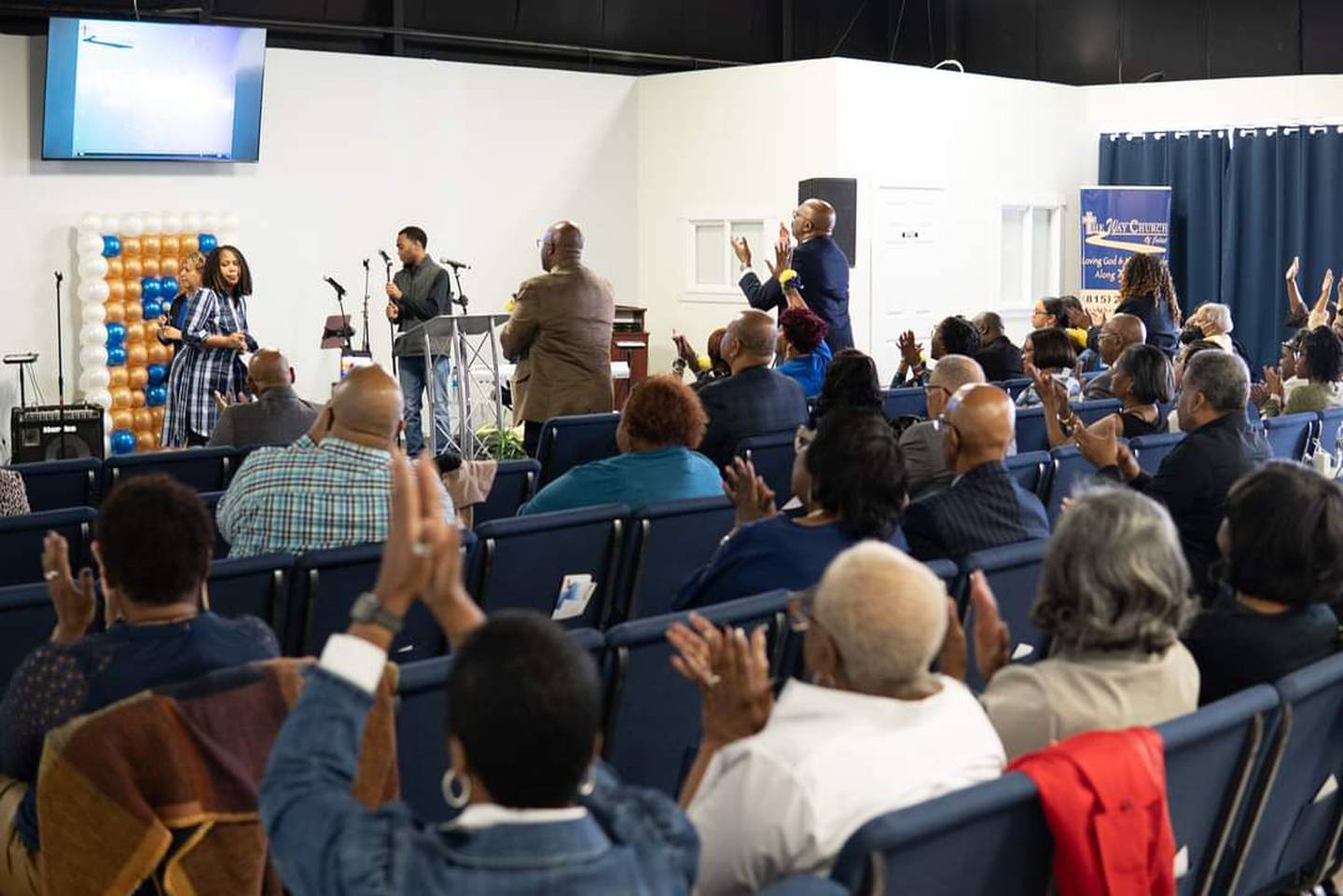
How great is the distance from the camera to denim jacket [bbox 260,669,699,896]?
1761 millimetres

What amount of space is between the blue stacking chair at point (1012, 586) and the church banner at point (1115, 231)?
35.6 feet

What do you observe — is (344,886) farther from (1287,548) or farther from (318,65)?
(318,65)

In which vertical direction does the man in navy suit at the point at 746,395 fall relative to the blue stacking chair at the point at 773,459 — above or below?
above

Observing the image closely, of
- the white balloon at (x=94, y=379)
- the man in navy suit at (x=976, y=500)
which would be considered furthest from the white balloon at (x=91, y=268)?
the man in navy suit at (x=976, y=500)

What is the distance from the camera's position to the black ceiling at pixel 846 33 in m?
12.8

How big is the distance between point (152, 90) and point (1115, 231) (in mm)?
8103

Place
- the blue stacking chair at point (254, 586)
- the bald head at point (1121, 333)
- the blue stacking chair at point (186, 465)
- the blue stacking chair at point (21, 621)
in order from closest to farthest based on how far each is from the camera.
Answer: the blue stacking chair at point (21, 621), the blue stacking chair at point (254, 586), the blue stacking chair at point (186, 465), the bald head at point (1121, 333)

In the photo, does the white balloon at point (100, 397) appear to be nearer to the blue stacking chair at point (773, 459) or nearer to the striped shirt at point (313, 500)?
the blue stacking chair at point (773, 459)

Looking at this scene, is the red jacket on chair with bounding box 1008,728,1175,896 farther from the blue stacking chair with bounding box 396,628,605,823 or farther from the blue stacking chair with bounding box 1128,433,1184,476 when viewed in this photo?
the blue stacking chair with bounding box 1128,433,1184,476

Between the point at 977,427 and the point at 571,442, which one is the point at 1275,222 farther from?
the point at 977,427

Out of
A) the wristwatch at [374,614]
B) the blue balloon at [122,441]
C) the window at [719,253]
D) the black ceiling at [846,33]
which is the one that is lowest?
the blue balloon at [122,441]

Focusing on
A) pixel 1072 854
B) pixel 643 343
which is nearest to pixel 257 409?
pixel 1072 854

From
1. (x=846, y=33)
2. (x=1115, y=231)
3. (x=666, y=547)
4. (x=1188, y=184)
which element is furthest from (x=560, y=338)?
(x=846, y=33)

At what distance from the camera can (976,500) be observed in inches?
162
